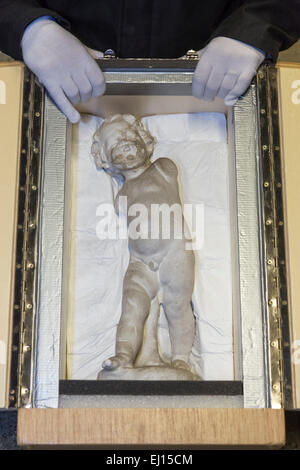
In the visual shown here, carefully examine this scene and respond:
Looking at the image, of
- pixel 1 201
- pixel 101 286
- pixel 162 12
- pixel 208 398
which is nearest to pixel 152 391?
pixel 208 398

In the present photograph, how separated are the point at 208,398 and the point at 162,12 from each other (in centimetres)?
71

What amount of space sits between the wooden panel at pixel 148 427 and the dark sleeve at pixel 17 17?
2.12 ft

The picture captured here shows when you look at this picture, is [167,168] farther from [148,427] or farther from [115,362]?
[148,427]

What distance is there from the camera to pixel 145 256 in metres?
1.09

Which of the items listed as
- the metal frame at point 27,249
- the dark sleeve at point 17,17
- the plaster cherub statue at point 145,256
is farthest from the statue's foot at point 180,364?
the dark sleeve at point 17,17

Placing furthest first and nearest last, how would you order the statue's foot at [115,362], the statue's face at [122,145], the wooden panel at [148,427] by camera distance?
the statue's face at [122,145] → the statue's foot at [115,362] → the wooden panel at [148,427]

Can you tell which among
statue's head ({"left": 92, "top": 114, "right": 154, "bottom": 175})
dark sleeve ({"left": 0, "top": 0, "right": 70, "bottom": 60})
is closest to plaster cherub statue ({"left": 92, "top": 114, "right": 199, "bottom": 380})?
statue's head ({"left": 92, "top": 114, "right": 154, "bottom": 175})

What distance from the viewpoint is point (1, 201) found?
100 centimetres

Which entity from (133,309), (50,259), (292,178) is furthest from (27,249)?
(292,178)

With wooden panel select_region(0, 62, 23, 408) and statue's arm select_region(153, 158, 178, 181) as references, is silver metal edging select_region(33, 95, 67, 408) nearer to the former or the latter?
wooden panel select_region(0, 62, 23, 408)

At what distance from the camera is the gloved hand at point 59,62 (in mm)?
1021

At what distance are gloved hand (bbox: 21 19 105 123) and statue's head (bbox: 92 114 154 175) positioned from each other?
3.9 inches

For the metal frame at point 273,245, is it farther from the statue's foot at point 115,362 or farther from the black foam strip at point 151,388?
the statue's foot at point 115,362

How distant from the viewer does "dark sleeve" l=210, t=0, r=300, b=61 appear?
102 centimetres
